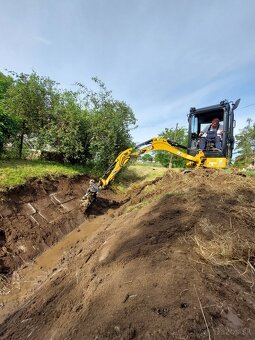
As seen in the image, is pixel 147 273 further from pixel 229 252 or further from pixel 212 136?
pixel 212 136

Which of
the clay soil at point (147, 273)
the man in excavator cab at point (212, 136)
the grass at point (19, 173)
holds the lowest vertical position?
the clay soil at point (147, 273)

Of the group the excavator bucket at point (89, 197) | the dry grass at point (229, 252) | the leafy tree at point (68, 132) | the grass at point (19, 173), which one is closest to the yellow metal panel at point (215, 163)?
the excavator bucket at point (89, 197)

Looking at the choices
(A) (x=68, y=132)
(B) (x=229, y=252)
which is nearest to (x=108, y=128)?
(A) (x=68, y=132)

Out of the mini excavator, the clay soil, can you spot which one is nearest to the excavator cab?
the mini excavator

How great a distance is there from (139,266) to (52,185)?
6.30 meters

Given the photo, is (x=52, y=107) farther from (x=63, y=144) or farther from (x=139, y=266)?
(x=139, y=266)

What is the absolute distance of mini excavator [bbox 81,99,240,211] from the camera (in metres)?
7.87

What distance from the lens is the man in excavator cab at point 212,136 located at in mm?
8118

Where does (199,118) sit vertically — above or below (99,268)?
above

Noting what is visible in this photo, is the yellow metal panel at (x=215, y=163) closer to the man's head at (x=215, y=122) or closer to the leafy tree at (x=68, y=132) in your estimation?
the man's head at (x=215, y=122)

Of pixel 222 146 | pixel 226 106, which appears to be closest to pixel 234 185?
pixel 222 146

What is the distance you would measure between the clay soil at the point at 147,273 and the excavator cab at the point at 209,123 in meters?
1.10

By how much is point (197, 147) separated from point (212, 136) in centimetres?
64

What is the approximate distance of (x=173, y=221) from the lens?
4.59 metres
